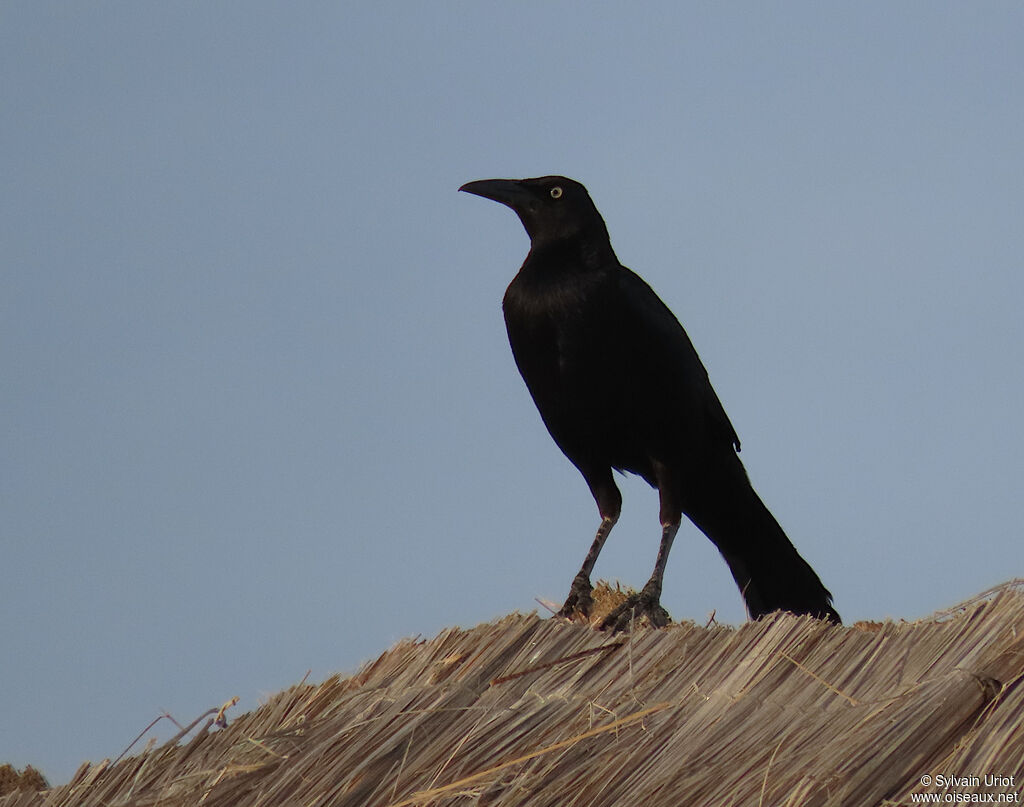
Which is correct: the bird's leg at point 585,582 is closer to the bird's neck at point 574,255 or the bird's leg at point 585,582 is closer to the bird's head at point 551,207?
the bird's neck at point 574,255

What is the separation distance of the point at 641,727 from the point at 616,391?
203 cm

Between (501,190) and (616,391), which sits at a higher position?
(501,190)

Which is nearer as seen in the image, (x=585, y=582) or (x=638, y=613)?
(x=638, y=613)

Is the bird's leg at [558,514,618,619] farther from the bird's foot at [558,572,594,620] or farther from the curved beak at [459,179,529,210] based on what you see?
the curved beak at [459,179,529,210]

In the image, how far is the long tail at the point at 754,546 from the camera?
618 cm

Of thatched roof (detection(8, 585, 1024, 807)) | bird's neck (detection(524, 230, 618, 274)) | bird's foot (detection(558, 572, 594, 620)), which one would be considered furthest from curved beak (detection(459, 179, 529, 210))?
thatched roof (detection(8, 585, 1024, 807))

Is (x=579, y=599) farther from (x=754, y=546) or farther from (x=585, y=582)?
(x=754, y=546)


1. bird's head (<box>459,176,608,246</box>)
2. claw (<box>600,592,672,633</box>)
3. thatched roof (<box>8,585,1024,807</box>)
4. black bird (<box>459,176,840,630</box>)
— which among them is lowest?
thatched roof (<box>8,585,1024,807</box>)

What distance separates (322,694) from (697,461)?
2.28m

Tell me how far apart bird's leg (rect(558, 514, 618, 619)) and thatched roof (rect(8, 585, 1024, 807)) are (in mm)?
1096

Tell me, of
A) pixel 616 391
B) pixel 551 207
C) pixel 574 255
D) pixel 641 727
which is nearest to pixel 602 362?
pixel 616 391

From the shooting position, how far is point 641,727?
153 inches

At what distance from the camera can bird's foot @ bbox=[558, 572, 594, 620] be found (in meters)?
5.59

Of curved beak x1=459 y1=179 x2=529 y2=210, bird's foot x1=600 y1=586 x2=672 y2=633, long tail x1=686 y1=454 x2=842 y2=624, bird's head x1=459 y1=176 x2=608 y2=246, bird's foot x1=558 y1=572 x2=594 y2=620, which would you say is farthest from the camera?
long tail x1=686 y1=454 x2=842 y2=624
